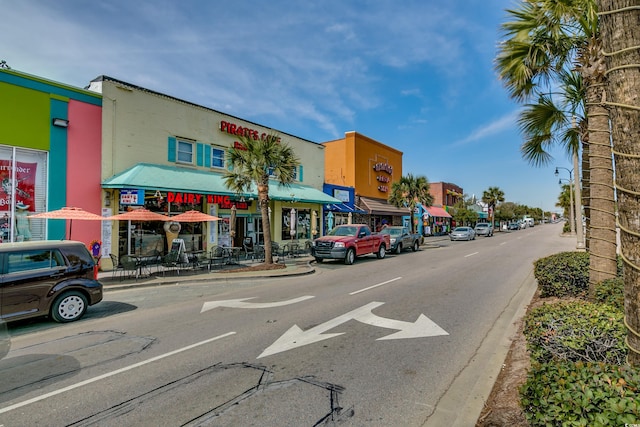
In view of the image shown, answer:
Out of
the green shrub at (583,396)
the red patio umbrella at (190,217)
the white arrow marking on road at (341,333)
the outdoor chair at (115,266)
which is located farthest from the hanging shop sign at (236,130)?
the green shrub at (583,396)

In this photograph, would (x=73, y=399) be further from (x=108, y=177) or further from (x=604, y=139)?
(x=108, y=177)

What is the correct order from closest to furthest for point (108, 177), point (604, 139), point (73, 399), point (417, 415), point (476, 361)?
point (417, 415), point (73, 399), point (476, 361), point (604, 139), point (108, 177)

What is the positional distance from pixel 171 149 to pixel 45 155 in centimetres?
505

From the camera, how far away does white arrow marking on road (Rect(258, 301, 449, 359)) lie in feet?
18.7

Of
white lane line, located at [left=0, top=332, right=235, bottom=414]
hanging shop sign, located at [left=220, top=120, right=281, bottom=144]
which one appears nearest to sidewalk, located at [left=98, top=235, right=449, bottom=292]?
white lane line, located at [left=0, top=332, right=235, bottom=414]

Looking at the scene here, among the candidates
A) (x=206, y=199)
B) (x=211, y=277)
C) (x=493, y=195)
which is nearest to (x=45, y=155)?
(x=206, y=199)

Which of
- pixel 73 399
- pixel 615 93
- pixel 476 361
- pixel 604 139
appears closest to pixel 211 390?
pixel 73 399

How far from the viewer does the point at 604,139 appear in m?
5.48

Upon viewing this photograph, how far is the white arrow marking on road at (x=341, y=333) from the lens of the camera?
5695mm

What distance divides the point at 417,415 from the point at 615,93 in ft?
11.3

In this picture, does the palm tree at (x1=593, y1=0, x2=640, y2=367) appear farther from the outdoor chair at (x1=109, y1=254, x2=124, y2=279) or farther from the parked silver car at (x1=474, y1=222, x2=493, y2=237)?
the parked silver car at (x1=474, y1=222, x2=493, y2=237)

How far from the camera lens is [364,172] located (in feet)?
105

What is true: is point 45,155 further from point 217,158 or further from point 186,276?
point 217,158

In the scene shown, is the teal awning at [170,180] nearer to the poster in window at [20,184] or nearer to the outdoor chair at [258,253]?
the poster in window at [20,184]
